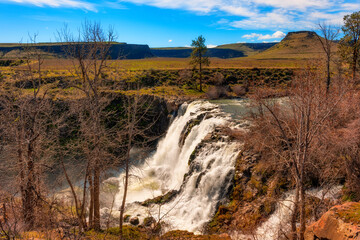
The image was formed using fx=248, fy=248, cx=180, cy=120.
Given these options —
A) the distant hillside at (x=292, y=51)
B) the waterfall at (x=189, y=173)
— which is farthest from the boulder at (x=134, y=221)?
the distant hillside at (x=292, y=51)

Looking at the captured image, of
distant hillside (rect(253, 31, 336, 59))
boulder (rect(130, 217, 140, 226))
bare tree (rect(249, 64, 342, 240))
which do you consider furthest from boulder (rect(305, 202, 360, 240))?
distant hillside (rect(253, 31, 336, 59))

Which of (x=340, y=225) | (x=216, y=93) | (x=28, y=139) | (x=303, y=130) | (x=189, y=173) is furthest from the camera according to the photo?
(x=216, y=93)

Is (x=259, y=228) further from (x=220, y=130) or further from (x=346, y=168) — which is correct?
(x=220, y=130)

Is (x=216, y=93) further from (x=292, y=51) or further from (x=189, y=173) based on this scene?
(x=292, y=51)

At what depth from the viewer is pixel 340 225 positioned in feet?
20.1

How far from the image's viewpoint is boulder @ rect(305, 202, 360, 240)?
581cm

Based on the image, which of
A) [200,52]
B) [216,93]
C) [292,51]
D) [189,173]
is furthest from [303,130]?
[292,51]

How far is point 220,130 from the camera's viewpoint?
60.1 ft

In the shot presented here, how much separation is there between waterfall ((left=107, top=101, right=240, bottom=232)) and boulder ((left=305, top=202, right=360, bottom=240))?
534 cm

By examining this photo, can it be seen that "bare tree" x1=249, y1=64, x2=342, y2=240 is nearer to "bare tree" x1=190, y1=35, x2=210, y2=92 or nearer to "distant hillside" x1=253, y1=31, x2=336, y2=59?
"bare tree" x1=190, y1=35, x2=210, y2=92

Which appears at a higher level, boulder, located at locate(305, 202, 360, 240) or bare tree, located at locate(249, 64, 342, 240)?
bare tree, located at locate(249, 64, 342, 240)

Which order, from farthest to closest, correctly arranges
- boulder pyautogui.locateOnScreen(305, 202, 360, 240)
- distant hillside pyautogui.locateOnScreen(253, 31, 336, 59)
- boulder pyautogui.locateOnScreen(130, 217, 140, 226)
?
1. distant hillside pyautogui.locateOnScreen(253, 31, 336, 59)
2. boulder pyautogui.locateOnScreen(130, 217, 140, 226)
3. boulder pyautogui.locateOnScreen(305, 202, 360, 240)

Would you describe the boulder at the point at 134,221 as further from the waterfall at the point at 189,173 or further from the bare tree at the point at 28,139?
the bare tree at the point at 28,139

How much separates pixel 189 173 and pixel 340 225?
444 inches
